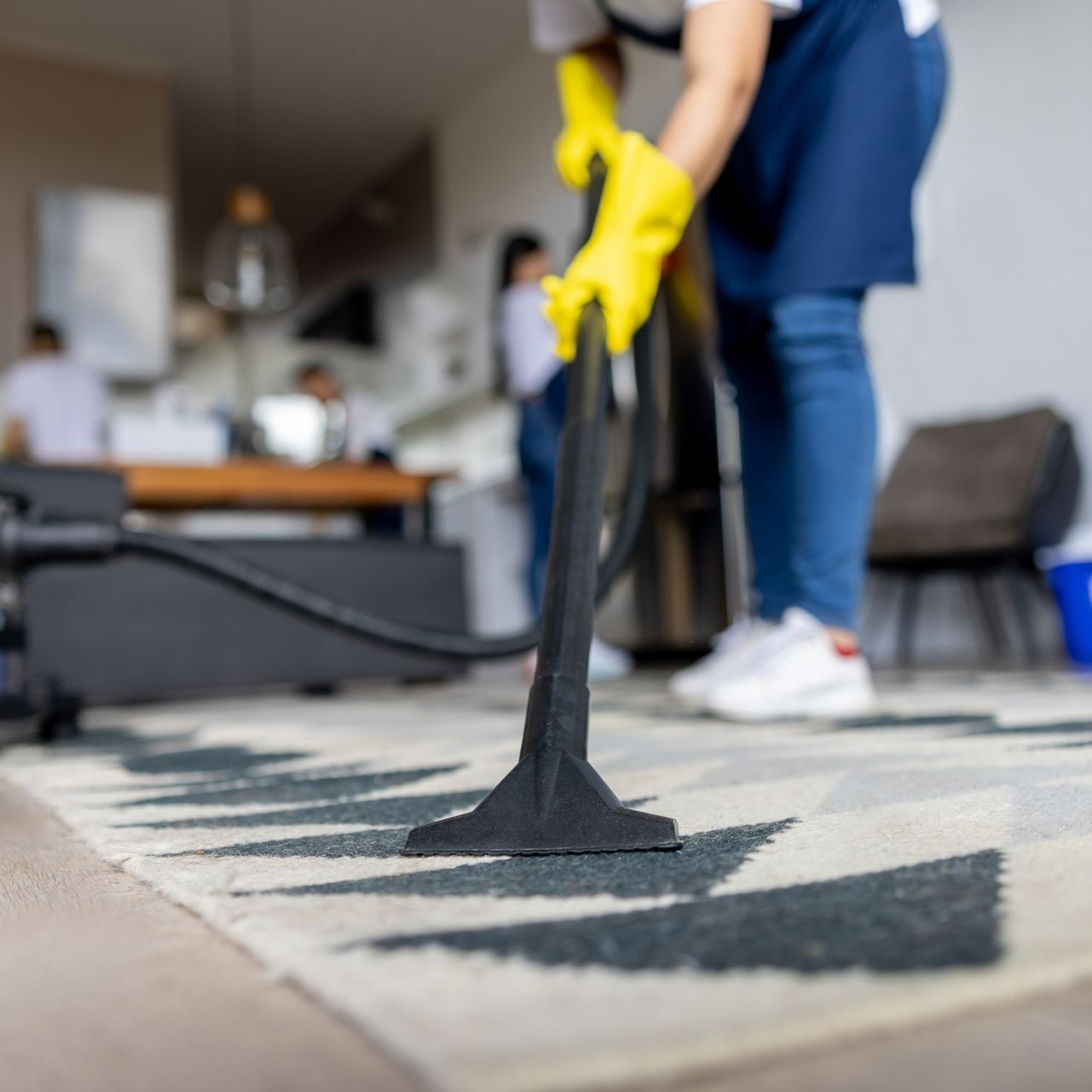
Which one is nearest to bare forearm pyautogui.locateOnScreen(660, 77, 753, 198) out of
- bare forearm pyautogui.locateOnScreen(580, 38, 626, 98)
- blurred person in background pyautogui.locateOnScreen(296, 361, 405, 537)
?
bare forearm pyautogui.locateOnScreen(580, 38, 626, 98)

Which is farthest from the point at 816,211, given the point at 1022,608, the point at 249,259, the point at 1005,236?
the point at 249,259

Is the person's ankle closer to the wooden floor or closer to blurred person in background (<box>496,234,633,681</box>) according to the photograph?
the wooden floor

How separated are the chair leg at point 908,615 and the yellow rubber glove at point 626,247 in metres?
2.33

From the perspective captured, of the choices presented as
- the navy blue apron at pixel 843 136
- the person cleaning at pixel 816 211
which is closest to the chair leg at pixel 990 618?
the person cleaning at pixel 816 211

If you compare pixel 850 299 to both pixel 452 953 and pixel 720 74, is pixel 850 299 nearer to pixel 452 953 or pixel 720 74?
pixel 720 74

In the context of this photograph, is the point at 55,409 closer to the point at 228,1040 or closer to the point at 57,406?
the point at 57,406

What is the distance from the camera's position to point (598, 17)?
136cm

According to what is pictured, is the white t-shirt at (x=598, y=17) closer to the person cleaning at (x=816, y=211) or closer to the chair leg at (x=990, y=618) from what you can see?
the person cleaning at (x=816, y=211)

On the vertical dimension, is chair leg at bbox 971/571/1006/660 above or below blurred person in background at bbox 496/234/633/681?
below

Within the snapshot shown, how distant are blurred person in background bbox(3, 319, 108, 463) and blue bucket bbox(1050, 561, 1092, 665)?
307cm

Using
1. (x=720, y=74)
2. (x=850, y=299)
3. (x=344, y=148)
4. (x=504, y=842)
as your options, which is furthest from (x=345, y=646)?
(x=344, y=148)

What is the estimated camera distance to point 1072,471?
2.89 m

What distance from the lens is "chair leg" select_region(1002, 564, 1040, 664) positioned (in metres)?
2.80

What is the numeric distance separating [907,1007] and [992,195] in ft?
11.5
